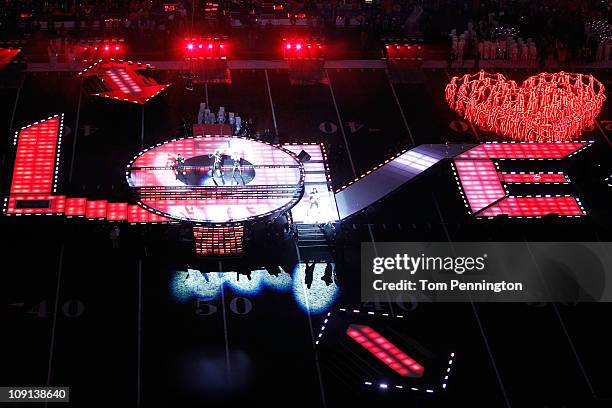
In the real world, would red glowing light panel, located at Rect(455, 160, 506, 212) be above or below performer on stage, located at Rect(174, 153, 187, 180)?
below

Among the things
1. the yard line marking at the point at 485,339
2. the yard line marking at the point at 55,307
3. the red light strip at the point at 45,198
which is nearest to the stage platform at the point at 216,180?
the red light strip at the point at 45,198

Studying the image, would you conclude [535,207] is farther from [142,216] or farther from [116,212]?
[116,212]

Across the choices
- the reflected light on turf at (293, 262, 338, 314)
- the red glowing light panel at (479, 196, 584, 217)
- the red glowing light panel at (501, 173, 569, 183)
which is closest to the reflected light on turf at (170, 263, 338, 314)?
the reflected light on turf at (293, 262, 338, 314)

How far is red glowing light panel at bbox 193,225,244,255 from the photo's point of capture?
141ft

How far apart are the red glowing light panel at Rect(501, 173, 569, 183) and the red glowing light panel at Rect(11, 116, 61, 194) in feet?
58.8

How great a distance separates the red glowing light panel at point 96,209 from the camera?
44656 millimetres

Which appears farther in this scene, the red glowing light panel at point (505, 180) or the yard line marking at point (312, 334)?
the red glowing light panel at point (505, 180)

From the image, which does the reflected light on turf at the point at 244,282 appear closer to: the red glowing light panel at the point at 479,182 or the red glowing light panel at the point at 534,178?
Answer: the red glowing light panel at the point at 479,182

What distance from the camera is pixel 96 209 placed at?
45.0 meters

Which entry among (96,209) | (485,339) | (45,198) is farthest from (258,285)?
(45,198)

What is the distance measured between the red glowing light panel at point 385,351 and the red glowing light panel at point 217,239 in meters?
6.03

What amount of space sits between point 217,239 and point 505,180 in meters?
12.2

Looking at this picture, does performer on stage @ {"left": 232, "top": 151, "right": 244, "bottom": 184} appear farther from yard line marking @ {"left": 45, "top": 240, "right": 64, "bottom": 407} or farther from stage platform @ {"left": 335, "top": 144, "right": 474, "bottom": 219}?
yard line marking @ {"left": 45, "top": 240, "right": 64, "bottom": 407}

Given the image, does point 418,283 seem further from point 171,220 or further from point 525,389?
point 171,220
